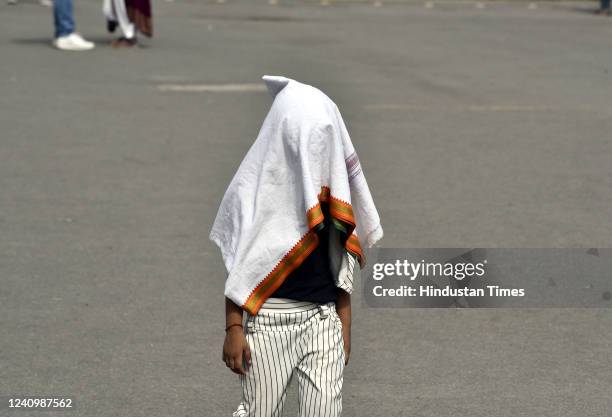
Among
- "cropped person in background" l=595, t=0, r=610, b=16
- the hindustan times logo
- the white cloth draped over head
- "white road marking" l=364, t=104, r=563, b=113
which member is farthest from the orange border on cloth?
"cropped person in background" l=595, t=0, r=610, b=16

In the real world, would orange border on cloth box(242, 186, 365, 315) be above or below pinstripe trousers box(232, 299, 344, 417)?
above

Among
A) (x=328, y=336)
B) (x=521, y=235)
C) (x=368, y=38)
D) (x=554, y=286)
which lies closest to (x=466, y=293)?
(x=554, y=286)

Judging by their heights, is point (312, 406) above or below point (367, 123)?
above

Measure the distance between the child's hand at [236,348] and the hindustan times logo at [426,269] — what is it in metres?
3.73

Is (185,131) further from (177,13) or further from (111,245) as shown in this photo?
(177,13)

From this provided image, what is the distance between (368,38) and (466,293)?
14.6 m

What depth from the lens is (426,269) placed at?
7789 mm

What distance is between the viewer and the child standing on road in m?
3.66

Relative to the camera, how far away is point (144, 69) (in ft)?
54.7

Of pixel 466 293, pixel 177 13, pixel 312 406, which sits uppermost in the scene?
pixel 312 406

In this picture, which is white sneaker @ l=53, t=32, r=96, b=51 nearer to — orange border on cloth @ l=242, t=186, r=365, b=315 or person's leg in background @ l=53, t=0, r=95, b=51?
person's leg in background @ l=53, t=0, r=95, b=51

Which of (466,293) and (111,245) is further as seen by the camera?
(111,245)

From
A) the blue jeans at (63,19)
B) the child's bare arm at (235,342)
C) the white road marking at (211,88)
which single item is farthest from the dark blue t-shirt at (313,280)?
the blue jeans at (63,19)

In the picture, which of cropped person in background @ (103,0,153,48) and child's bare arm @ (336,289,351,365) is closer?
child's bare arm @ (336,289,351,365)
